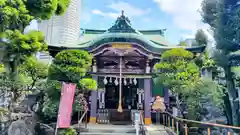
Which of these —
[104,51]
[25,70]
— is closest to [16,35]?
[25,70]

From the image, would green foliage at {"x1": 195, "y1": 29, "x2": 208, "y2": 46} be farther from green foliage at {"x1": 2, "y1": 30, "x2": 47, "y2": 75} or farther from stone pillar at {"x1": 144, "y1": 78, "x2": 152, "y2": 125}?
green foliage at {"x1": 2, "y1": 30, "x2": 47, "y2": 75}

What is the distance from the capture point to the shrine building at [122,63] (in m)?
11.5

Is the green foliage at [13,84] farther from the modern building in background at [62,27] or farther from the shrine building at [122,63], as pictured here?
the modern building in background at [62,27]

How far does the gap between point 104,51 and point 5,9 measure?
258 inches

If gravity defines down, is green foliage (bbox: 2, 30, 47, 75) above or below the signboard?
below

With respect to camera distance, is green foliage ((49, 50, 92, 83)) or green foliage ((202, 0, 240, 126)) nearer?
green foliage ((202, 0, 240, 126))

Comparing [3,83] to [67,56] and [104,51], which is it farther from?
[104,51]

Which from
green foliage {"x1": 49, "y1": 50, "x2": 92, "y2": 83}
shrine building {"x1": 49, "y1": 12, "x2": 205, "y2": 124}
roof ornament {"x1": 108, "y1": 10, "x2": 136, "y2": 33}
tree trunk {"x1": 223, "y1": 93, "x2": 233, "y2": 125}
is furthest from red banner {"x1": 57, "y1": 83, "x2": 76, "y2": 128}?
tree trunk {"x1": 223, "y1": 93, "x2": 233, "y2": 125}

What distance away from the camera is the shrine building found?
11.5 metres

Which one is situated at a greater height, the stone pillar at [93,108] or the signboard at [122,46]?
the signboard at [122,46]

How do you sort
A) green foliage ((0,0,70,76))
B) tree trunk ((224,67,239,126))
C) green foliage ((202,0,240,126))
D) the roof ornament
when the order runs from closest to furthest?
green foliage ((0,0,70,76)) < green foliage ((202,0,240,126)) < tree trunk ((224,67,239,126)) < the roof ornament

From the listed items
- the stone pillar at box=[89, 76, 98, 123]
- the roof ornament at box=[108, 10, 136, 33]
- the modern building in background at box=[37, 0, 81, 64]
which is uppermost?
the modern building in background at box=[37, 0, 81, 64]

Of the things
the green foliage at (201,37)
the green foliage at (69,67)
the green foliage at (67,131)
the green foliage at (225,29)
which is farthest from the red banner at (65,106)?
the green foliage at (201,37)

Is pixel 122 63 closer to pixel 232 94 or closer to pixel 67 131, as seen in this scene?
pixel 67 131
